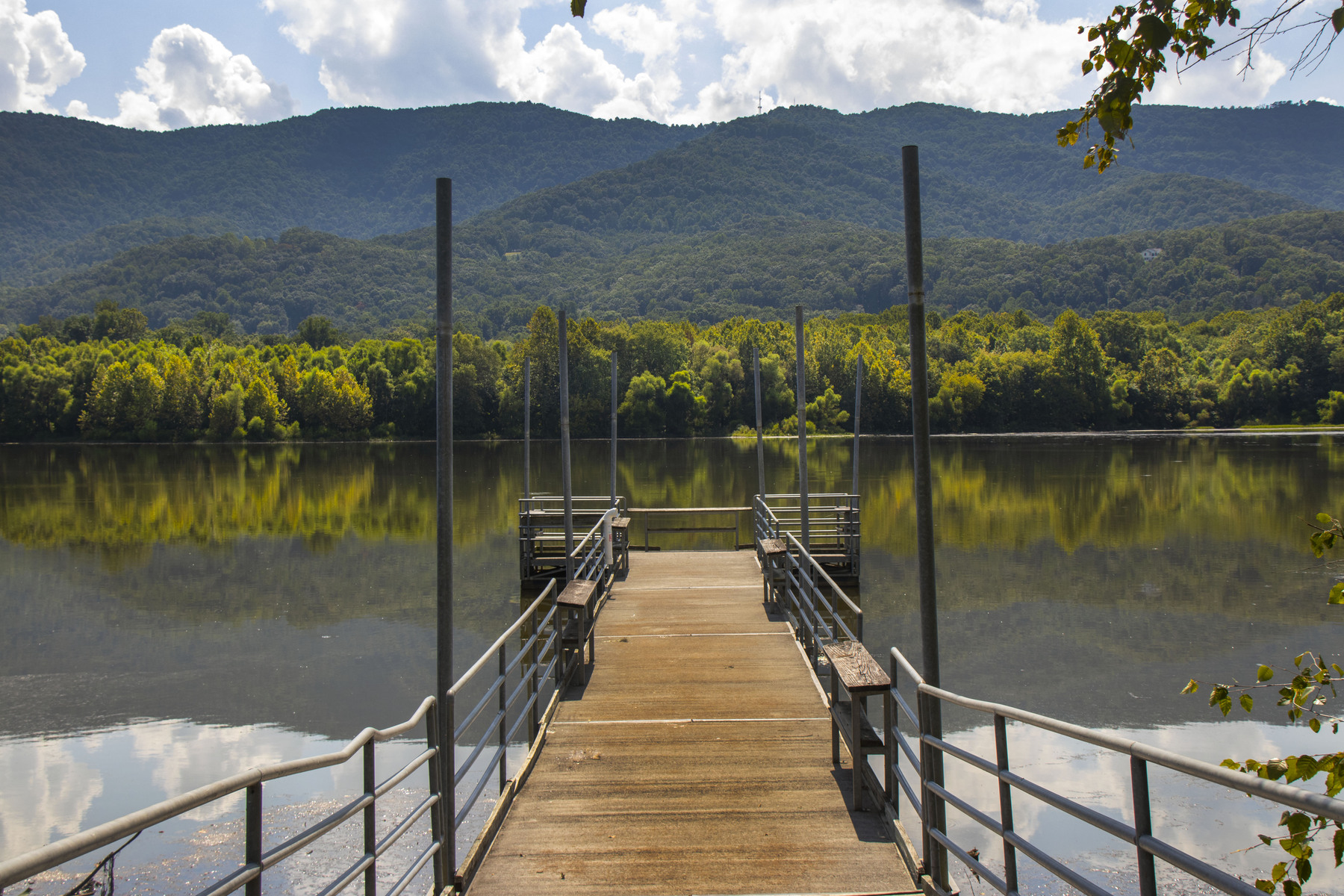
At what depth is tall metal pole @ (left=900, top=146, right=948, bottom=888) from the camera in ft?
14.8

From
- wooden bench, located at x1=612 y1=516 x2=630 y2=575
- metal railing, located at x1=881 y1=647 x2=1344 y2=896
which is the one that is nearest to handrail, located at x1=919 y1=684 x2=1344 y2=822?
metal railing, located at x1=881 y1=647 x2=1344 y2=896

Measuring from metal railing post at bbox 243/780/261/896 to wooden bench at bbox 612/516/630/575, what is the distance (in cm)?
1245

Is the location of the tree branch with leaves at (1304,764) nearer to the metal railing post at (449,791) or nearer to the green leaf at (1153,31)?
the green leaf at (1153,31)

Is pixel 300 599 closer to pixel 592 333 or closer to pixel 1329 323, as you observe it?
pixel 592 333

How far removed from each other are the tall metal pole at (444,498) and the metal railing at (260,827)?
0.21ft

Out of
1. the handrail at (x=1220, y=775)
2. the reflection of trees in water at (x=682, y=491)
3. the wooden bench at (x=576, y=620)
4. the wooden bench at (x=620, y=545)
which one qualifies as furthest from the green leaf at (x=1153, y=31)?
the reflection of trees in water at (x=682, y=491)

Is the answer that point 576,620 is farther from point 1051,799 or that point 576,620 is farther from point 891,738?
point 1051,799

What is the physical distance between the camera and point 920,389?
4.61 m

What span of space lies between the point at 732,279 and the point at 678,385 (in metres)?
88.2

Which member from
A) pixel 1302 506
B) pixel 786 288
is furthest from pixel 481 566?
pixel 786 288

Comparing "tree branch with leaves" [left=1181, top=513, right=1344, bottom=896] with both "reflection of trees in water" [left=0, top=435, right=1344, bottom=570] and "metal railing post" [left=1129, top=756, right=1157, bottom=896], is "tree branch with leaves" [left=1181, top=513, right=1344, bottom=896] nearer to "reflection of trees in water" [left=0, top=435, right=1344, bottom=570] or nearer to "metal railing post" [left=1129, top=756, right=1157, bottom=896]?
"metal railing post" [left=1129, top=756, right=1157, bottom=896]

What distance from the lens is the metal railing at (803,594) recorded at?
8367mm

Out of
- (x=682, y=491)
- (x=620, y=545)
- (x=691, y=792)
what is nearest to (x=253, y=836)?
→ (x=691, y=792)

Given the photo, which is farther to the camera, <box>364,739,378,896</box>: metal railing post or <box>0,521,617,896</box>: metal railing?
<box>364,739,378,896</box>: metal railing post
